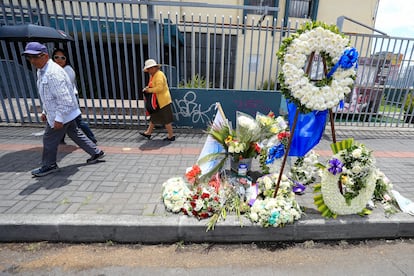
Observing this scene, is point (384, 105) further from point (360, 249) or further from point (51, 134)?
point (51, 134)

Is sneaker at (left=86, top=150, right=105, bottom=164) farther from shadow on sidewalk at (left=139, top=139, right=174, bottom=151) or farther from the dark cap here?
the dark cap

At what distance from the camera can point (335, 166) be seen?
8.39 feet

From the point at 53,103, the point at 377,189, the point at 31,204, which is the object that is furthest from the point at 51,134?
the point at 377,189

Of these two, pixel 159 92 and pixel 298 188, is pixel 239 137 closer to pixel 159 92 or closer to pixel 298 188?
pixel 298 188

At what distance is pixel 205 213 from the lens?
2.67 m

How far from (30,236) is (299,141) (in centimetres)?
333

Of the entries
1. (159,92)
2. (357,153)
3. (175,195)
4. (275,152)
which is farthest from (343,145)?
(159,92)

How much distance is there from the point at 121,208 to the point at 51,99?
1.85 metres

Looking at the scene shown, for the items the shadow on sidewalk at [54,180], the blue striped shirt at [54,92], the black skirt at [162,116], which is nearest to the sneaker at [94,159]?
the shadow on sidewalk at [54,180]

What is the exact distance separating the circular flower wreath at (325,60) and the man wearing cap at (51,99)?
2941mm

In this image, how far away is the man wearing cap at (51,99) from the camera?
3.13 meters

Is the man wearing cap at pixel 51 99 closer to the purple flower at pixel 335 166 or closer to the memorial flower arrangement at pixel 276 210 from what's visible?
the memorial flower arrangement at pixel 276 210

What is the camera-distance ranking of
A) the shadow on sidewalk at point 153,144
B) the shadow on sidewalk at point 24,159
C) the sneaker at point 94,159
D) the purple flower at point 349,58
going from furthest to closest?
1. the shadow on sidewalk at point 153,144
2. the sneaker at point 94,159
3. the shadow on sidewalk at point 24,159
4. the purple flower at point 349,58

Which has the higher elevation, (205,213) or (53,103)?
(53,103)
